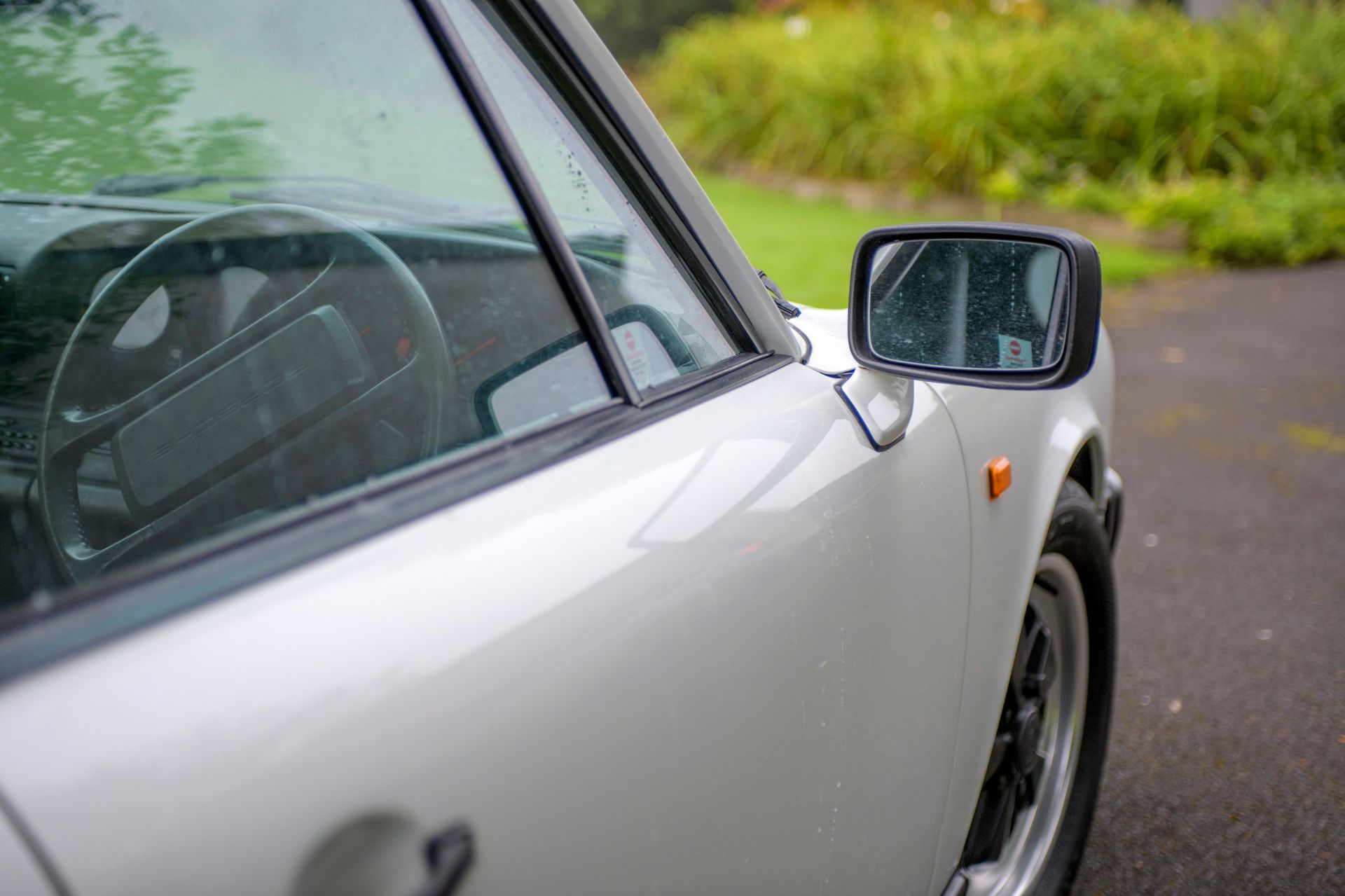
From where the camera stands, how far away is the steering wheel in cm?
123

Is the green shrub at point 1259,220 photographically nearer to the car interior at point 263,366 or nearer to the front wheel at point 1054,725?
the front wheel at point 1054,725

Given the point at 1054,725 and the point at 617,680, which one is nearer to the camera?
the point at 617,680

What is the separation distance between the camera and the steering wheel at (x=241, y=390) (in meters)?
1.23

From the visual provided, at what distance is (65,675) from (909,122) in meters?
11.8

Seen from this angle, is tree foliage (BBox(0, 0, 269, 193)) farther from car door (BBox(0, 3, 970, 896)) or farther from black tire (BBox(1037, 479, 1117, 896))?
black tire (BBox(1037, 479, 1117, 896))

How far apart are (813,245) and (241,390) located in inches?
318

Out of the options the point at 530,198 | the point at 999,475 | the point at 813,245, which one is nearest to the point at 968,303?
the point at 999,475

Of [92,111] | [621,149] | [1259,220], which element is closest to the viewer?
[621,149]

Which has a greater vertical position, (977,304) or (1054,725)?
(977,304)

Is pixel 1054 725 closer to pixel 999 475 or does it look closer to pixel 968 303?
pixel 999 475

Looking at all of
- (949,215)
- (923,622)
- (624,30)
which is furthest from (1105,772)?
(624,30)

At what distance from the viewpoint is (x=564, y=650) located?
0.87 metres

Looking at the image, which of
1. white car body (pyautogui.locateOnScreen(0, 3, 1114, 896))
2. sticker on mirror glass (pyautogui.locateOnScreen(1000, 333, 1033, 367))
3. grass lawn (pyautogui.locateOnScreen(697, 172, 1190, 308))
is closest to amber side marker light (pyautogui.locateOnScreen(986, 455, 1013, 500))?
white car body (pyautogui.locateOnScreen(0, 3, 1114, 896))

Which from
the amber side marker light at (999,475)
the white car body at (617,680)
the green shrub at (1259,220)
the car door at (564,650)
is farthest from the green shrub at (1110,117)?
the car door at (564,650)
